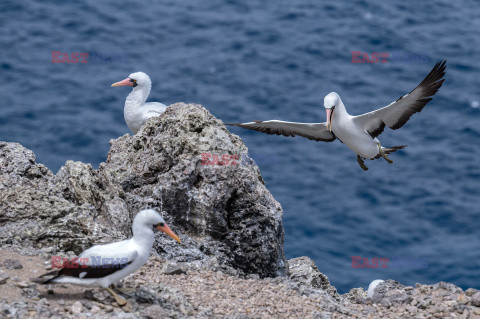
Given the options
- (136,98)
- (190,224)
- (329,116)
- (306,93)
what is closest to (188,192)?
(190,224)

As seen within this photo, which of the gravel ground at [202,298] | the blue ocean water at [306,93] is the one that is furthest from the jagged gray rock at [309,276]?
the blue ocean water at [306,93]

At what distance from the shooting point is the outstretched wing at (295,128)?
14508 mm

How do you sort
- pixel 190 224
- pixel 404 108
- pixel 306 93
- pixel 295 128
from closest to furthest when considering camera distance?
1. pixel 190 224
2. pixel 404 108
3. pixel 295 128
4. pixel 306 93

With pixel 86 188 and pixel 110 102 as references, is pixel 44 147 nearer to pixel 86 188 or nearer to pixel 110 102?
pixel 110 102

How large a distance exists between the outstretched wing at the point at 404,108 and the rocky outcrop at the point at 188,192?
3.14 metres

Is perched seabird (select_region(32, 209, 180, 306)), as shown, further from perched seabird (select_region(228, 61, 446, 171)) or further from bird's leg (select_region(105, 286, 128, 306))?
perched seabird (select_region(228, 61, 446, 171))

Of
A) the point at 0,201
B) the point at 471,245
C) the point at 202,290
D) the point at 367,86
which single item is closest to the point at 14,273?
the point at 0,201

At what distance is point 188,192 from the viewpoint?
35.9 feet

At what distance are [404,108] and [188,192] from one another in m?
4.61

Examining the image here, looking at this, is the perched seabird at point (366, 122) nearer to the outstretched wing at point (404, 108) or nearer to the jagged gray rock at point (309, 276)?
the outstretched wing at point (404, 108)

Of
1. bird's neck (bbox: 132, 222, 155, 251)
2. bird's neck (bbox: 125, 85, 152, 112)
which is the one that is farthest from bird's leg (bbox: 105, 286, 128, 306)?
bird's neck (bbox: 125, 85, 152, 112)

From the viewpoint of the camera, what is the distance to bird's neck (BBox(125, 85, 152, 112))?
15.0 meters

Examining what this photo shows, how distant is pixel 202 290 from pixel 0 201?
2989 millimetres

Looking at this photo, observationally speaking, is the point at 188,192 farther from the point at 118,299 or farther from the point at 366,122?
the point at 366,122
